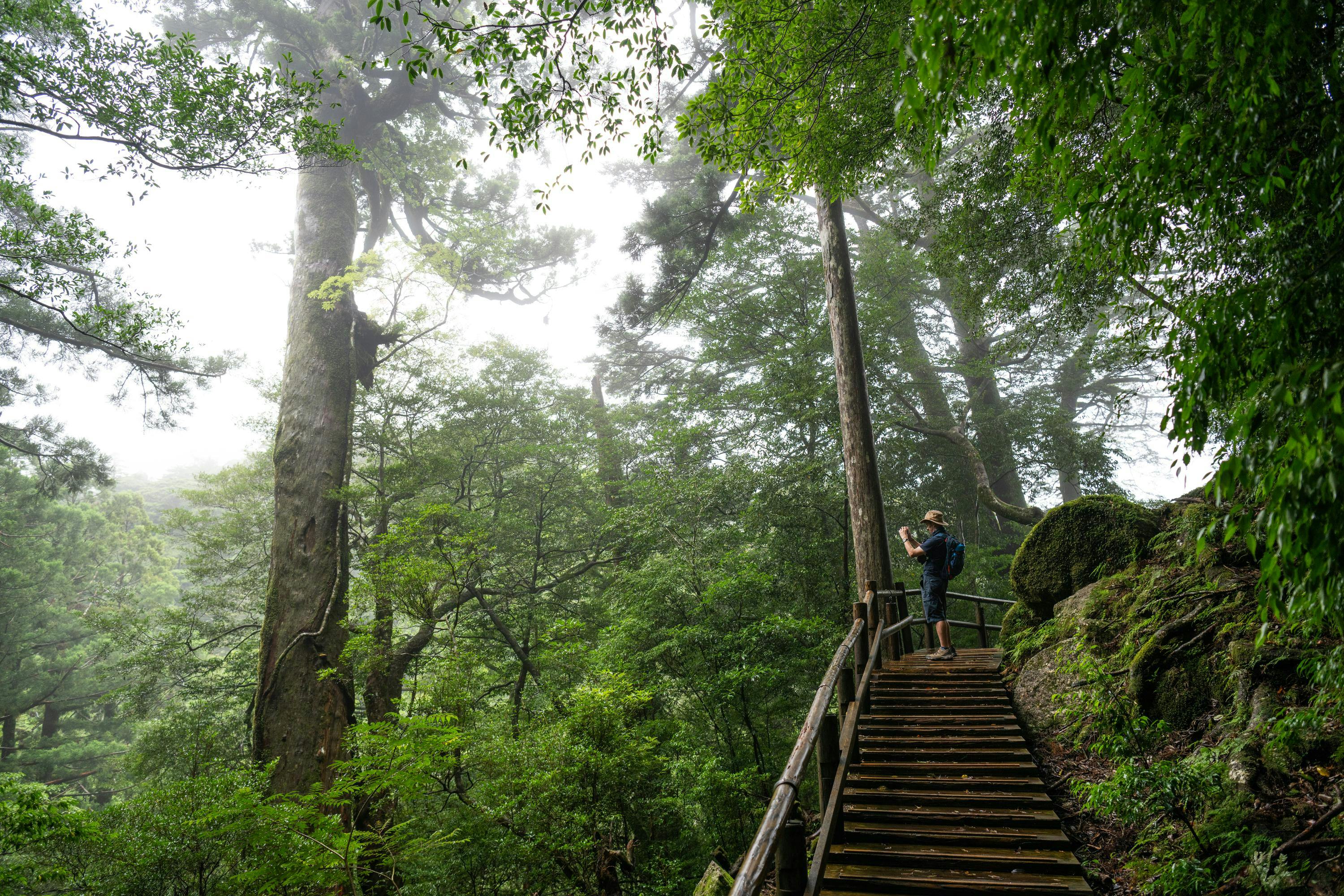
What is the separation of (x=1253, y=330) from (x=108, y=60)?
31.6 feet

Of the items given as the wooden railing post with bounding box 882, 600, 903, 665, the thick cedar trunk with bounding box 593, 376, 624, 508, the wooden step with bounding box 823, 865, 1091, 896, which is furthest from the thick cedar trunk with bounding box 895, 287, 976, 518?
the wooden step with bounding box 823, 865, 1091, 896

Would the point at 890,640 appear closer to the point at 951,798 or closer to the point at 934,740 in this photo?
the point at 934,740

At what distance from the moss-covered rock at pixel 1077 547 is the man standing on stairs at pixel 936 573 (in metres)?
1.14

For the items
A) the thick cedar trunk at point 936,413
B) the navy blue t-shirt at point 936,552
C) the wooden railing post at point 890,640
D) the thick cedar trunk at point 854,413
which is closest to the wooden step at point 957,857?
the wooden railing post at point 890,640

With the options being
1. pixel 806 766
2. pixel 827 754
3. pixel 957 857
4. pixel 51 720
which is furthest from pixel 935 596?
pixel 51 720

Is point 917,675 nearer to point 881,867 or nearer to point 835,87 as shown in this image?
point 881,867

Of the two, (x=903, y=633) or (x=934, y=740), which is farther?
(x=903, y=633)

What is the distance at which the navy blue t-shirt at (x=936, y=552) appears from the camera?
693cm

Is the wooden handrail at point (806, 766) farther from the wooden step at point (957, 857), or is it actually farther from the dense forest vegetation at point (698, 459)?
the dense forest vegetation at point (698, 459)

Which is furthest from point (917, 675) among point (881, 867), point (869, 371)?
point (869, 371)

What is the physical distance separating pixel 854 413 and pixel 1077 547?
10.1ft

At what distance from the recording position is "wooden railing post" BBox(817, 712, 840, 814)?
11.9 ft

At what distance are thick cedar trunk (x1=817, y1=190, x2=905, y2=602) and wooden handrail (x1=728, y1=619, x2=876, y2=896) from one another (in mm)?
4002

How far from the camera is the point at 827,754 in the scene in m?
3.65
